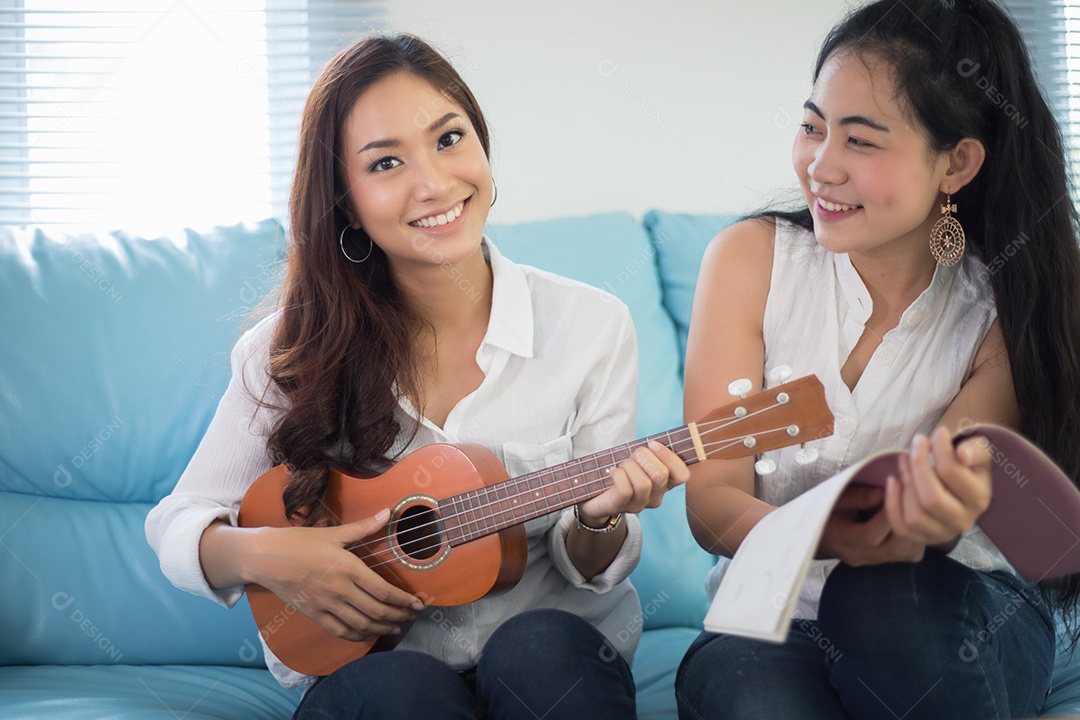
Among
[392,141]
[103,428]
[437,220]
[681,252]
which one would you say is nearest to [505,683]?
[437,220]

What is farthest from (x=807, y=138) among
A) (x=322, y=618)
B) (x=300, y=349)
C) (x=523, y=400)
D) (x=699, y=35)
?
(x=699, y=35)

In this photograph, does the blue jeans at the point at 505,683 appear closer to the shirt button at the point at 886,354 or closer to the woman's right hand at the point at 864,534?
the woman's right hand at the point at 864,534

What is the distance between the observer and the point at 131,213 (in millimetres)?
2324

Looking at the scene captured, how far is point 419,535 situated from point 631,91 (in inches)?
55.9

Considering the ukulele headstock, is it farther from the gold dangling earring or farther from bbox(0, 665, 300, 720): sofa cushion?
bbox(0, 665, 300, 720): sofa cushion

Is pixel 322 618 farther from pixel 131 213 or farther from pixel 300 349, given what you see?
pixel 131 213

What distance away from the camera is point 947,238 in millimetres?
1338

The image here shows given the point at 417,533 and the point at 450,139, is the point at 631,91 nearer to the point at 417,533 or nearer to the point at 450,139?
the point at 450,139

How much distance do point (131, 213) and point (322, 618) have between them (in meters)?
1.46

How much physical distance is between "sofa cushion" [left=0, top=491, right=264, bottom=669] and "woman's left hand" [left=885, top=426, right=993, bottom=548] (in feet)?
3.86

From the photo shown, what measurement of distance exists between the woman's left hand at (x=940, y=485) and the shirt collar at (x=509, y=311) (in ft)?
2.17

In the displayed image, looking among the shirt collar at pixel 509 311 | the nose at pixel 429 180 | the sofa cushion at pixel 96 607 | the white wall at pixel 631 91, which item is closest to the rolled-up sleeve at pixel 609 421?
the shirt collar at pixel 509 311

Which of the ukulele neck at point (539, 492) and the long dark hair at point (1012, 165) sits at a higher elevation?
the long dark hair at point (1012, 165)

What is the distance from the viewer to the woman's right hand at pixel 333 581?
123 cm
